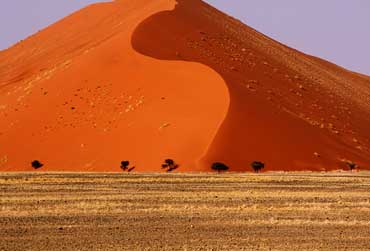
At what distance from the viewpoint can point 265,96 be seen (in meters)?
84.9

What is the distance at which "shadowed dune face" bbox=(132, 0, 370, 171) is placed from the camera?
74.9m

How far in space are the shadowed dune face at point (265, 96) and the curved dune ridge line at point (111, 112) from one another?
159 centimetres

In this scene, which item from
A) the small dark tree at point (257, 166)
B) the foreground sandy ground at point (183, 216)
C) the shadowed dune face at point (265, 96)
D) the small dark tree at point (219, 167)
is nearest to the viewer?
the foreground sandy ground at point (183, 216)

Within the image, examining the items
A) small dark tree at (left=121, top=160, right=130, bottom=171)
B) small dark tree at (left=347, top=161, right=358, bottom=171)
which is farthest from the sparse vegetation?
small dark tree at (left=347, top=161, right=358, bottom=171)

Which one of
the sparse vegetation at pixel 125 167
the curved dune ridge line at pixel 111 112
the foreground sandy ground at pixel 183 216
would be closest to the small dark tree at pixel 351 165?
the curved dune ridge line at pixel 111 112

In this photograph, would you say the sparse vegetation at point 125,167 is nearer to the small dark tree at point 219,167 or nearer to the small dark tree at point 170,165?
the small dark tree at point 170,165

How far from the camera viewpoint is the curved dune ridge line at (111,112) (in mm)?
74750

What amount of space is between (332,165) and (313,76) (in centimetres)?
3210

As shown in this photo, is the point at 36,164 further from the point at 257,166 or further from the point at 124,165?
the point at 257,166

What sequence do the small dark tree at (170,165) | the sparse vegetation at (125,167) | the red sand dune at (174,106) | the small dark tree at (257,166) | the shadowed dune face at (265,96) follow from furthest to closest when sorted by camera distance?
the shadowed dune face at (265,96) < the red sand dune at (174,106) < the sparse vegetation at (125,167) < the small dark tree at (170,165) < the small dark tree at (257,166)

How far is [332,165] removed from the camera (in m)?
74.5

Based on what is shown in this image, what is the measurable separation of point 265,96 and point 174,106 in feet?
29.8

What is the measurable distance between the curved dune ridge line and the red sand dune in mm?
105

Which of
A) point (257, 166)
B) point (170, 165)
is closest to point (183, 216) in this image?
point (257, 166)
